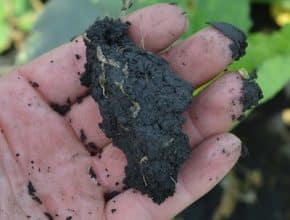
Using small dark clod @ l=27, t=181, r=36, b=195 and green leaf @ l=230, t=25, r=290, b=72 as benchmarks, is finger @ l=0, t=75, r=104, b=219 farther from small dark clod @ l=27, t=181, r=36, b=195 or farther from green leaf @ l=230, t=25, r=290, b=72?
green leaf @ l=230, t=25, r=290, b=72

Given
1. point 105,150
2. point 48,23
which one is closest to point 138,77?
point 105,150

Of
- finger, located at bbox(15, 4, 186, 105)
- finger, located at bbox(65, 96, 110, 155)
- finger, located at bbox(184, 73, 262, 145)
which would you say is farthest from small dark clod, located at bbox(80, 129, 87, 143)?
finger, located at bbox(184, 73, 262, 145)

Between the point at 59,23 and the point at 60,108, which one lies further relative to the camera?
the point at 59,23

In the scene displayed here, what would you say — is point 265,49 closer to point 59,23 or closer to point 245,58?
point 245,58

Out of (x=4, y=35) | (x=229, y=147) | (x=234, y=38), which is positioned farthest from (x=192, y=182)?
(x=4, y=35)

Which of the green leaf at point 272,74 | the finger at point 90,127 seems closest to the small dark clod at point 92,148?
the finger at point 90,127

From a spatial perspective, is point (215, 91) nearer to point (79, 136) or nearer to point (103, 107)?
point (103, 107)

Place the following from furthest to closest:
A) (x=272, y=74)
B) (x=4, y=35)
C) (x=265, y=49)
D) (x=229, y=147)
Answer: (x=4, y=35) → (x=265, y=49) → (x=272, y=74) → (x=229, y=147)

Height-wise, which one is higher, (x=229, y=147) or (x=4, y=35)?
(x=4, y=35)

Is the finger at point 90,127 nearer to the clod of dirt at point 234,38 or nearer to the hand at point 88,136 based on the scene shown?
the hand at point 88,136
